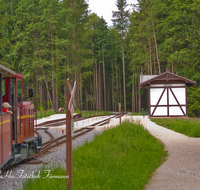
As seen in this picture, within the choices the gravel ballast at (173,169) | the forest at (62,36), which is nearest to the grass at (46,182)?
the gravel ballast at (173,169)

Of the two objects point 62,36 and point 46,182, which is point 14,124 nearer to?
point 46,182

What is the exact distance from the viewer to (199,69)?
1262 inches

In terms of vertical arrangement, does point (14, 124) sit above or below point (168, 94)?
below

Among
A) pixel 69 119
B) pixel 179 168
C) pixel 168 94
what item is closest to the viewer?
pixel 69 119

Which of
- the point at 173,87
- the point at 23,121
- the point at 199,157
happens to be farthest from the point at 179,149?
the point at 173,87

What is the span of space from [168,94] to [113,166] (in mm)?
19187

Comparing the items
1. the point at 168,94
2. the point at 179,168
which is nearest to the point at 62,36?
the point at 168,94

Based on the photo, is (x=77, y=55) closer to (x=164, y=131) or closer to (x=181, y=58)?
(x=181, y=58)

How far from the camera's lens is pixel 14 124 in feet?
25.5

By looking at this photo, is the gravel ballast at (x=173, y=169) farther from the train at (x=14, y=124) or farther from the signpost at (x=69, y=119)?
the signpost at (x=69, y=119)

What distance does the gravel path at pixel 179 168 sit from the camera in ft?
20.4

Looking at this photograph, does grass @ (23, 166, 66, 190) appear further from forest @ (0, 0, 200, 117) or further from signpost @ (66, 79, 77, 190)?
forest @ (0, 0, 200, 117)

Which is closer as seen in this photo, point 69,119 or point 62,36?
point 69,119

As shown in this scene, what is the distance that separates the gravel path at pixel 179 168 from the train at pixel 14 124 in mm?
3659
